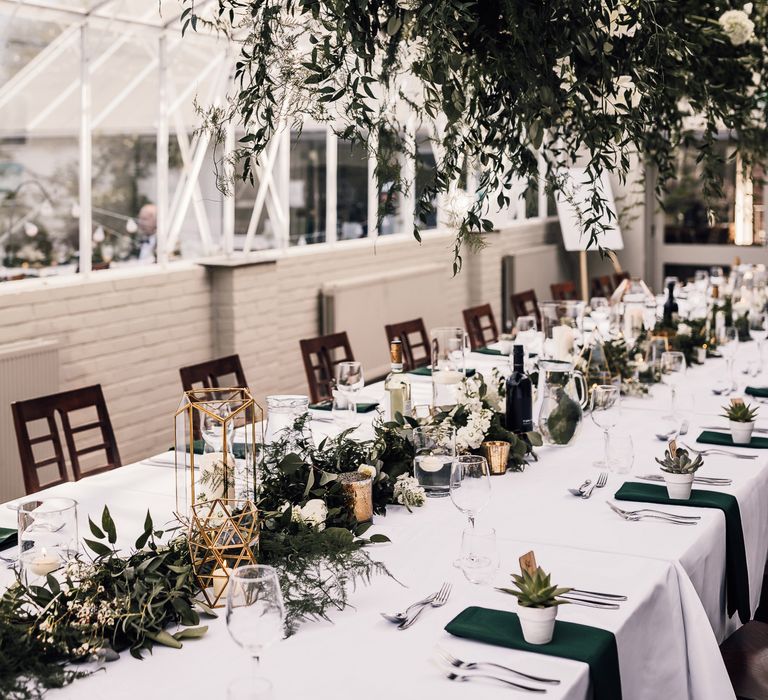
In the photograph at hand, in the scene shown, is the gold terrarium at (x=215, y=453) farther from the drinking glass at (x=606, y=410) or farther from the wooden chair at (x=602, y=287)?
the wooden chair at (x=602, y=287)

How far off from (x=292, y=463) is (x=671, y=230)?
976 cm

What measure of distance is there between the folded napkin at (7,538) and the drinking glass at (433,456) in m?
1.03

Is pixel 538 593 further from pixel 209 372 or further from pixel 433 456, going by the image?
pixel 209 372

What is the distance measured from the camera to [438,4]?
2125mm

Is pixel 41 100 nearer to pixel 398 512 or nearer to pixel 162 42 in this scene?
pixel 162 42

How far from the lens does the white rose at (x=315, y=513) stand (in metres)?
2.39

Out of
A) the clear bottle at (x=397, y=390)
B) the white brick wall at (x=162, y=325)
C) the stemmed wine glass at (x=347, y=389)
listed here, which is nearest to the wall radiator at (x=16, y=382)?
the white brick wall at (x=162, y=325)

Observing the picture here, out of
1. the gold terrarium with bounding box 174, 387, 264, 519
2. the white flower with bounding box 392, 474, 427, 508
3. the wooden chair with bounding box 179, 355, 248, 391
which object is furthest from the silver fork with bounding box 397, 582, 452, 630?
the wooden chair with bounding box 179, 355, 248, 391

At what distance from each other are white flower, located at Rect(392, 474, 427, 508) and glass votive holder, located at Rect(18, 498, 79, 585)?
0.89 m

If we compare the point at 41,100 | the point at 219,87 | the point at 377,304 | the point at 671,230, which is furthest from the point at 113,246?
the point at 671,230

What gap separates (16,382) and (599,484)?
3.41 m

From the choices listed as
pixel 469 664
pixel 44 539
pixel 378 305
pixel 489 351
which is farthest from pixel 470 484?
pixel 378 305

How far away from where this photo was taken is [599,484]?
299 cm

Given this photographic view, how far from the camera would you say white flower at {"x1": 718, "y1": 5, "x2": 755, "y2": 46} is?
393 cm
